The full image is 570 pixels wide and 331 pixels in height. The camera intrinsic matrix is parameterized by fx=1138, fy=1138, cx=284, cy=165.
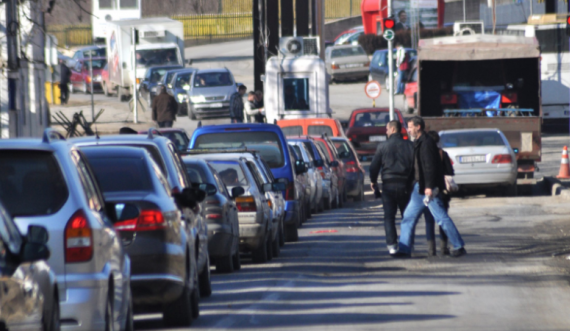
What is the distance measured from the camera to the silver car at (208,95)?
4184 centimetres

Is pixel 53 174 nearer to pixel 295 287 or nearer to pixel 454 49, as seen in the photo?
pixel 295 287

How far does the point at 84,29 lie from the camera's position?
7944cm

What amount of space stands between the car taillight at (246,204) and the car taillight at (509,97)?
18766 mm

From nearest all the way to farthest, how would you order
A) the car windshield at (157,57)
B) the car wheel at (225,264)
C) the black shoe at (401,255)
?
1. the car wheel at (225,264)
2. the black shoe at (401,255)
3. the car windshield at (157,57)

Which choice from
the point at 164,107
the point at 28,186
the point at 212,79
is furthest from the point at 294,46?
the point at 28,186

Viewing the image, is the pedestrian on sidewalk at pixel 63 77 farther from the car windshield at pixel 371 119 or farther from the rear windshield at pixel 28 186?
the rear windshield at pixel 28 186

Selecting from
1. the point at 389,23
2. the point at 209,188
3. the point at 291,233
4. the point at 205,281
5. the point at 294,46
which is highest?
the point at 389,23

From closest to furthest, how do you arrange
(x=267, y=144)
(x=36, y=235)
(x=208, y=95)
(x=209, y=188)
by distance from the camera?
(x=36, y=235)
(x=209, y=188)
(x=267, y=144)
(x=208, y=95)

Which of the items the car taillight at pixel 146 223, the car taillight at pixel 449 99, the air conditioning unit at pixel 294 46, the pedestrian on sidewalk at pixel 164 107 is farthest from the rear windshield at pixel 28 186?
the air conditioning unit at pixel 294 46

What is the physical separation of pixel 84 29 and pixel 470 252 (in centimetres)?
6784

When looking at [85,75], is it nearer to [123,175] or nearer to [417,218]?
[417,218]

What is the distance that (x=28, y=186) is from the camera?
21.6 ft

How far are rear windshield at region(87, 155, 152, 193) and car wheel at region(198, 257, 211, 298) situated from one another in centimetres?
180

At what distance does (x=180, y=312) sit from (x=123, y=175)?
1171 millimetres
